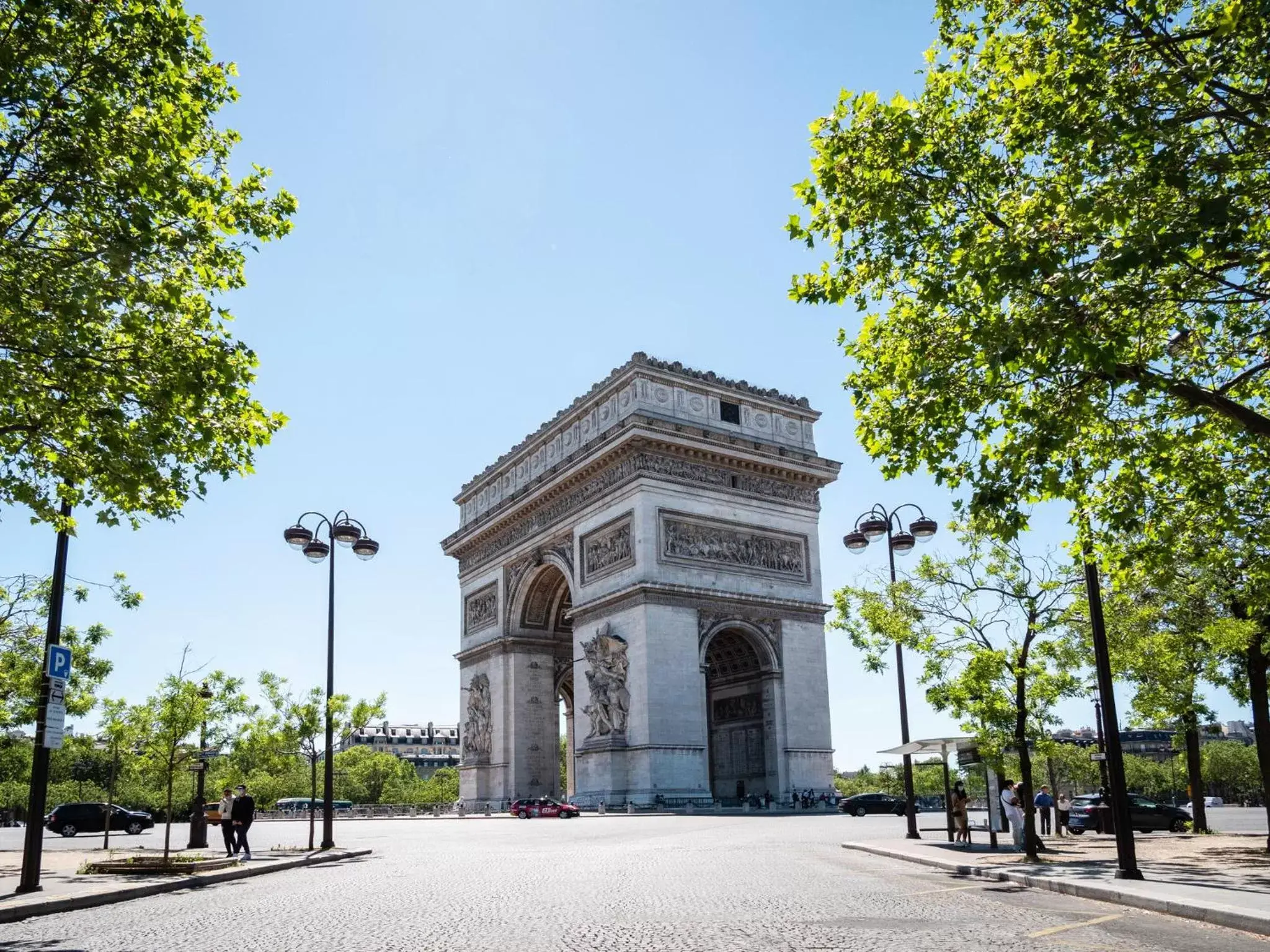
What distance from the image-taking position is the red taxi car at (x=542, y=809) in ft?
142

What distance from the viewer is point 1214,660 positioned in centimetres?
2694

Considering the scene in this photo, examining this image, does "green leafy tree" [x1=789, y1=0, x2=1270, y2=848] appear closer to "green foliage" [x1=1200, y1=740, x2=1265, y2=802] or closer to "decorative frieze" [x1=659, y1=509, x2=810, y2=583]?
"decorative frieze" [x1=659, y1=509, x2=810, y2=583]

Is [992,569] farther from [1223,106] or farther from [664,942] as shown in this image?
[664,942]

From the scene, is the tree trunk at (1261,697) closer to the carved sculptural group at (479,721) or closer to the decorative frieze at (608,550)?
the decorative frieze at (608,550)

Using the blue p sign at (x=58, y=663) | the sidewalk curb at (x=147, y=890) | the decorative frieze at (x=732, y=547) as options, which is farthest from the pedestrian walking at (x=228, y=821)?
the decorative frieze at (x=732, y=547)

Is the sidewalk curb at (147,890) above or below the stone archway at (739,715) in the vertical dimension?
below

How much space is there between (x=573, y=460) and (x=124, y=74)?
37.8 meters

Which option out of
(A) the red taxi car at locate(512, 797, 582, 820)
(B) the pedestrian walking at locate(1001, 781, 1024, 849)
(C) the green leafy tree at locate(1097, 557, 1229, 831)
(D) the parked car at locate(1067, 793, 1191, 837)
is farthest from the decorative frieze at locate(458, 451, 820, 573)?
(B) the pedestrian walking at locate(1001, 781, 1024, 849)

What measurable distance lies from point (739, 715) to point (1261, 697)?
1169 inches

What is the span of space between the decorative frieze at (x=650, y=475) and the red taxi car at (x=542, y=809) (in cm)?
1319

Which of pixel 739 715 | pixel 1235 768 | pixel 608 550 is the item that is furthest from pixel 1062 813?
pixel 1235 768

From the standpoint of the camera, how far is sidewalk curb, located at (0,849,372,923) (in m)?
13.3

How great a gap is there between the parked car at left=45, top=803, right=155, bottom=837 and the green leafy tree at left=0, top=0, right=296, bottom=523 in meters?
42.0

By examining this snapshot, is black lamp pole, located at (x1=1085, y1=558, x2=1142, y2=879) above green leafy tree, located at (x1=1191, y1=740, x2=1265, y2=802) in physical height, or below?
above
